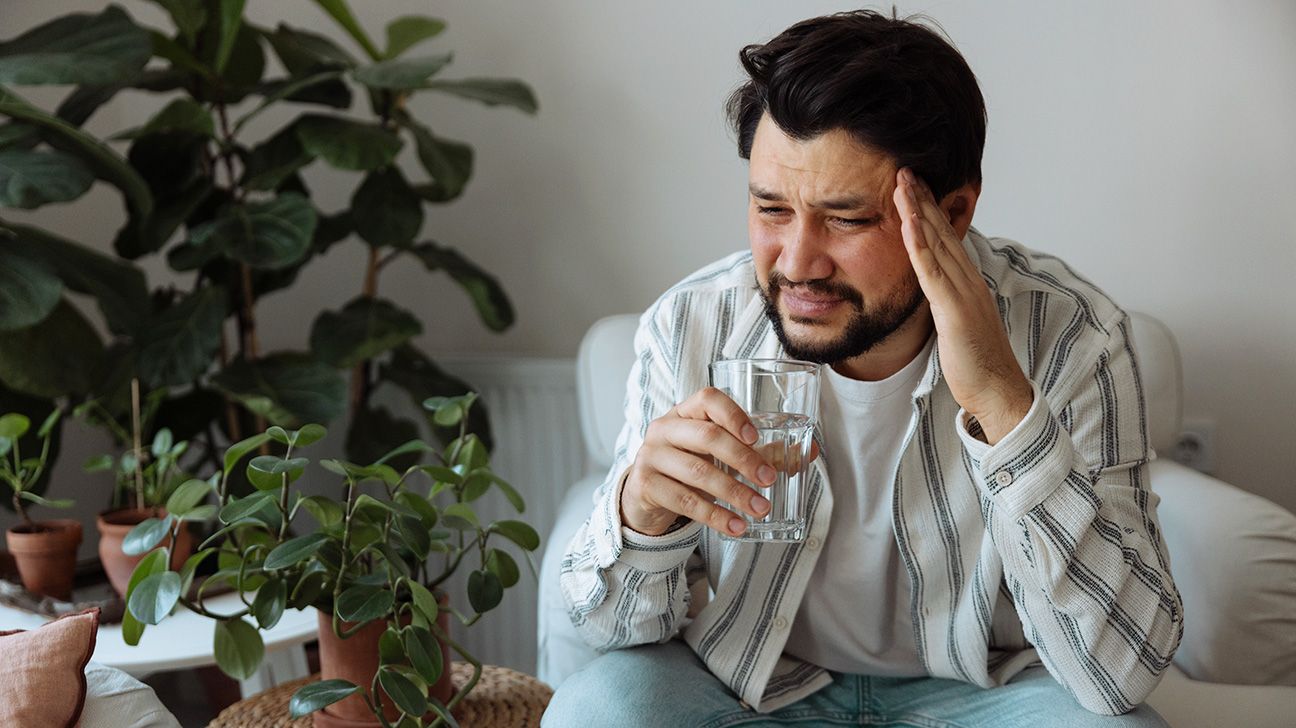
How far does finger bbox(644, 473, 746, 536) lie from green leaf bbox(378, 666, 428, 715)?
0.97ft

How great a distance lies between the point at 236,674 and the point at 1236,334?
1.72 metres

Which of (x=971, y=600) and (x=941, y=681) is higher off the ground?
(x=971, y=600)

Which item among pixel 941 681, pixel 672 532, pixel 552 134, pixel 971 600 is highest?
pixel 552 134

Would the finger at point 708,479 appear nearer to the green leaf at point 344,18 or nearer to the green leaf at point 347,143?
the green leaf at point 347,143

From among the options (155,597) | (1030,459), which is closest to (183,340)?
(155,597)

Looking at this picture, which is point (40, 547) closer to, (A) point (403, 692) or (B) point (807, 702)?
(A) point (403, 692)

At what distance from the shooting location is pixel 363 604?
1198 millimetres

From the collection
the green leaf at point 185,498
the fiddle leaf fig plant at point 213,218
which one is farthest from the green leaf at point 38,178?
the green leaf at point 185,498

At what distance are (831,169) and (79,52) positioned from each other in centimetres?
120

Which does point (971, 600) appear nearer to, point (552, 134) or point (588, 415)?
point (588, 415)

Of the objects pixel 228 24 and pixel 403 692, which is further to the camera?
pixel 228 24

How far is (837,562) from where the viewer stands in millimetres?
1415

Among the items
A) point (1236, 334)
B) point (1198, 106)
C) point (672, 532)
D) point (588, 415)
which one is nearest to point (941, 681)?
point (672, 532)

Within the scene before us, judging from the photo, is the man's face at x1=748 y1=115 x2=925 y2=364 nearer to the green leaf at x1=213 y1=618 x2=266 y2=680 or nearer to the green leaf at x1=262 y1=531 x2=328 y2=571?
the green leaf at x1=262 y1=531 x2=328 y2=571
